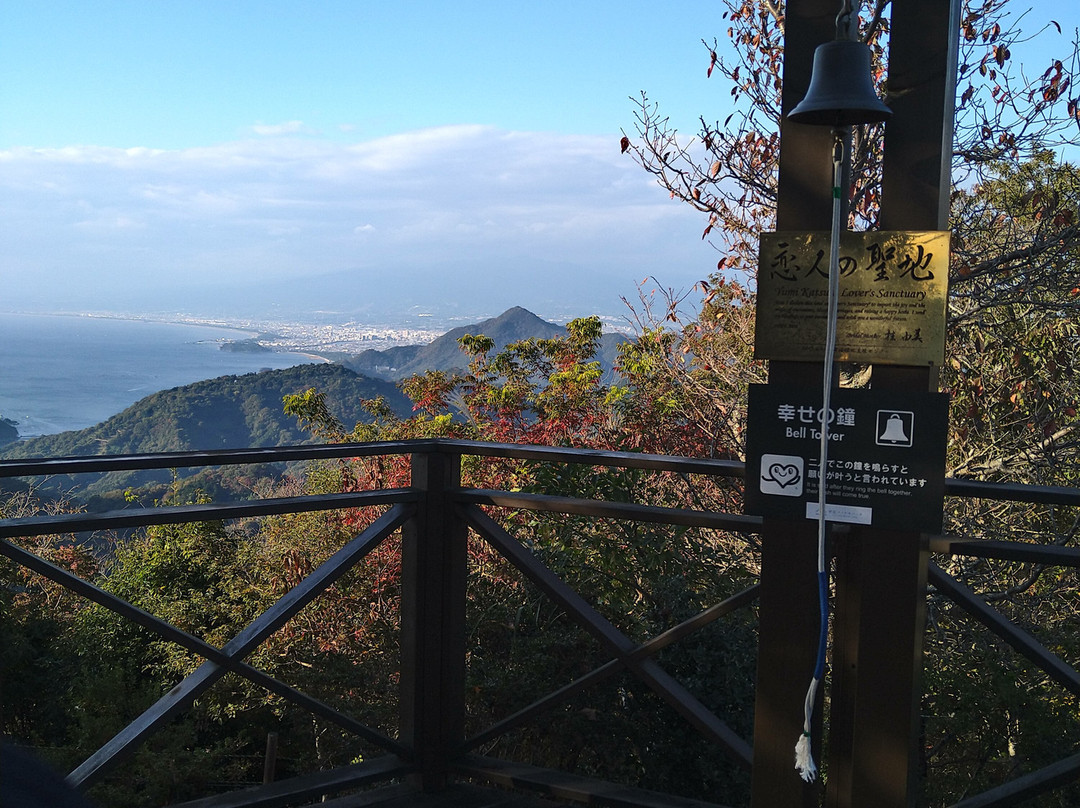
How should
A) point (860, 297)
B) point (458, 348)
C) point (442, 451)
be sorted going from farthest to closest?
1. point (458, 348)
2. point (442, 451)
3. point (860, 297)

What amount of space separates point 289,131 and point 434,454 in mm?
24826

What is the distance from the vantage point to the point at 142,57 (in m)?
18.3

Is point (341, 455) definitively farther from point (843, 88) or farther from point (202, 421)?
point (202, 421)

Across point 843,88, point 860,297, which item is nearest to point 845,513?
point 860,297

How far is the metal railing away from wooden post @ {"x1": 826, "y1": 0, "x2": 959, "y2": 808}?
0.61 ft

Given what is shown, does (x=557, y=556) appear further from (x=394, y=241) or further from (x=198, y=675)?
(x=394, y=241)

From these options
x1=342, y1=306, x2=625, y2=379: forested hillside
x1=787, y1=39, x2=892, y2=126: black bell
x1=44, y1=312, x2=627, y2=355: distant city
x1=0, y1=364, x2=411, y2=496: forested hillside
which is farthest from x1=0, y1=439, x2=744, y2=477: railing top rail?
x1=44, y1=312, x2=627, y2=355: distant city

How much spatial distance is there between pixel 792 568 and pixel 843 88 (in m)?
0.93

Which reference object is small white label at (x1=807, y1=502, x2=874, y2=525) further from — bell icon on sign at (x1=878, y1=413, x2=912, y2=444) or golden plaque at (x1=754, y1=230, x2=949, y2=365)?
golden plaque at (x1=754, y1=230, x2=949, y2=365)

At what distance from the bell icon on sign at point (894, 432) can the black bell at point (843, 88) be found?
559 millimetres

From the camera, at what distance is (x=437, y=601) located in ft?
8.79

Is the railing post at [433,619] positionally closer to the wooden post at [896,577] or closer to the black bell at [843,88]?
the wooden post at [896,577]

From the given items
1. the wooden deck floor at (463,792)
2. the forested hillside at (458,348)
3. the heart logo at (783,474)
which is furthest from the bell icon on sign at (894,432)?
the forested hillside at (458,348)

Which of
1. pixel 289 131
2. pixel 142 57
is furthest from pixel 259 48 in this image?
pixel 289 131
